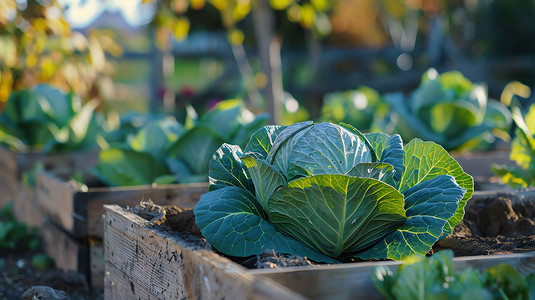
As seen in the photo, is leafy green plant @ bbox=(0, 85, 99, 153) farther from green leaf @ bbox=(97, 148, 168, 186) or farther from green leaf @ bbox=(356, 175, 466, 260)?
green leaf @ bbox=(356, 175, 466, 260)

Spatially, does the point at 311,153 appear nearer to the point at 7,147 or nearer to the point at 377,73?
the point at 7,147

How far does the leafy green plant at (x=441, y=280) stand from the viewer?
3.39 feet

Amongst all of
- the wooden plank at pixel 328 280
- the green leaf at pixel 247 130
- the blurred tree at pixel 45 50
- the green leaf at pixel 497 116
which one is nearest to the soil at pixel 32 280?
the green leaf at pixel 247 130

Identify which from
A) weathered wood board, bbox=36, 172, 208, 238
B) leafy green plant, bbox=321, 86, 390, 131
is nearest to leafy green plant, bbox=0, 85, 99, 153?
weathered wood board, bbox=36, 172, 208, 238

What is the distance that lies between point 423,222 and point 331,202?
253 millimetres

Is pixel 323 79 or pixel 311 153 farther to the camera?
pixel 323 79

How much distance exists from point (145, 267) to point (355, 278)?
0.61m

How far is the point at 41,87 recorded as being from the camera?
12.2 feet

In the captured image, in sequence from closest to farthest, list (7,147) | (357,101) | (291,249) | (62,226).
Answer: (291,249) → (62,226) → (7,147) → (357,101)

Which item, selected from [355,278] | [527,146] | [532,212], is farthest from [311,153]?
[527,146]

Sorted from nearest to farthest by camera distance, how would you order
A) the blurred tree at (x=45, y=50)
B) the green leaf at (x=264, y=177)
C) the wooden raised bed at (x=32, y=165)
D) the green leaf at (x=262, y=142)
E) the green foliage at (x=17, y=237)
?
1. the green leaf at (x=264, y=177)
2. the green leaf at (x=262, y=142)
3. the green foliage at (x=17, y=237)
4. the wooden raised bed at (x=32, y=165)
5. the blurred tree at (x=45, y=50)

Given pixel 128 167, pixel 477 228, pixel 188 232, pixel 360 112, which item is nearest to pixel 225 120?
pixel 128 167

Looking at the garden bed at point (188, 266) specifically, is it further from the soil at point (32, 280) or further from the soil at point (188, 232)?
the soil at point (32, 280)

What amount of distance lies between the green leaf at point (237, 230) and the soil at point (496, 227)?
40 cm
